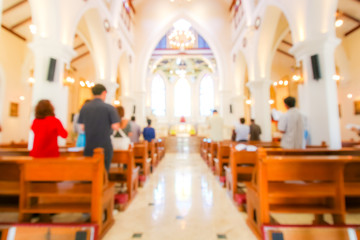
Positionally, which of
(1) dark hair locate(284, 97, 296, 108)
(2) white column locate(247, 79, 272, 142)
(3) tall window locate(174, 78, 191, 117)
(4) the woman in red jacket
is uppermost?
(3) tall window locate(174, 78, 191, 117)

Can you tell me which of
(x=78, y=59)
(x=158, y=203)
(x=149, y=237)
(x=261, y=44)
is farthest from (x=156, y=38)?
(x=149, y=237)

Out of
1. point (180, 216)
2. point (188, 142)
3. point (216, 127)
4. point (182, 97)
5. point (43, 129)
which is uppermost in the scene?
point (182, 97)

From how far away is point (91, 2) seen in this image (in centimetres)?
715

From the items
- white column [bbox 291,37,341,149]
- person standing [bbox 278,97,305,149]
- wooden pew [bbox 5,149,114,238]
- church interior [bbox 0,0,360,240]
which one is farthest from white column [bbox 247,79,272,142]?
wooden pew [bbox 5,149,114,238]

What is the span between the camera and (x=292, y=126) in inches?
120

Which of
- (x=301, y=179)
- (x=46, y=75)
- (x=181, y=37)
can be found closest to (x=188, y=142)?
(x=181, y=37)

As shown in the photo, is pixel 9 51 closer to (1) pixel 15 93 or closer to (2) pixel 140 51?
(1) pixel 15 93

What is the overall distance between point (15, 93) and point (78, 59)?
4.84 m

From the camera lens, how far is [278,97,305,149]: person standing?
300 cm

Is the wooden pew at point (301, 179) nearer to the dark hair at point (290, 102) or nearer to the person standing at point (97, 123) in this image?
the dark hair at point (290, 102)

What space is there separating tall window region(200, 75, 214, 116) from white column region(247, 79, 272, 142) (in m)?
11.3

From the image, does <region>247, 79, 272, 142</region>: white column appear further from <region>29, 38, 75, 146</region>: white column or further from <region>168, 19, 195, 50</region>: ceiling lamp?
<region>29, 38, 75, 146</region>: white column

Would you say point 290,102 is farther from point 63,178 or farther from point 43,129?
point 43,129

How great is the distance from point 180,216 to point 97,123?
5.52 feet
